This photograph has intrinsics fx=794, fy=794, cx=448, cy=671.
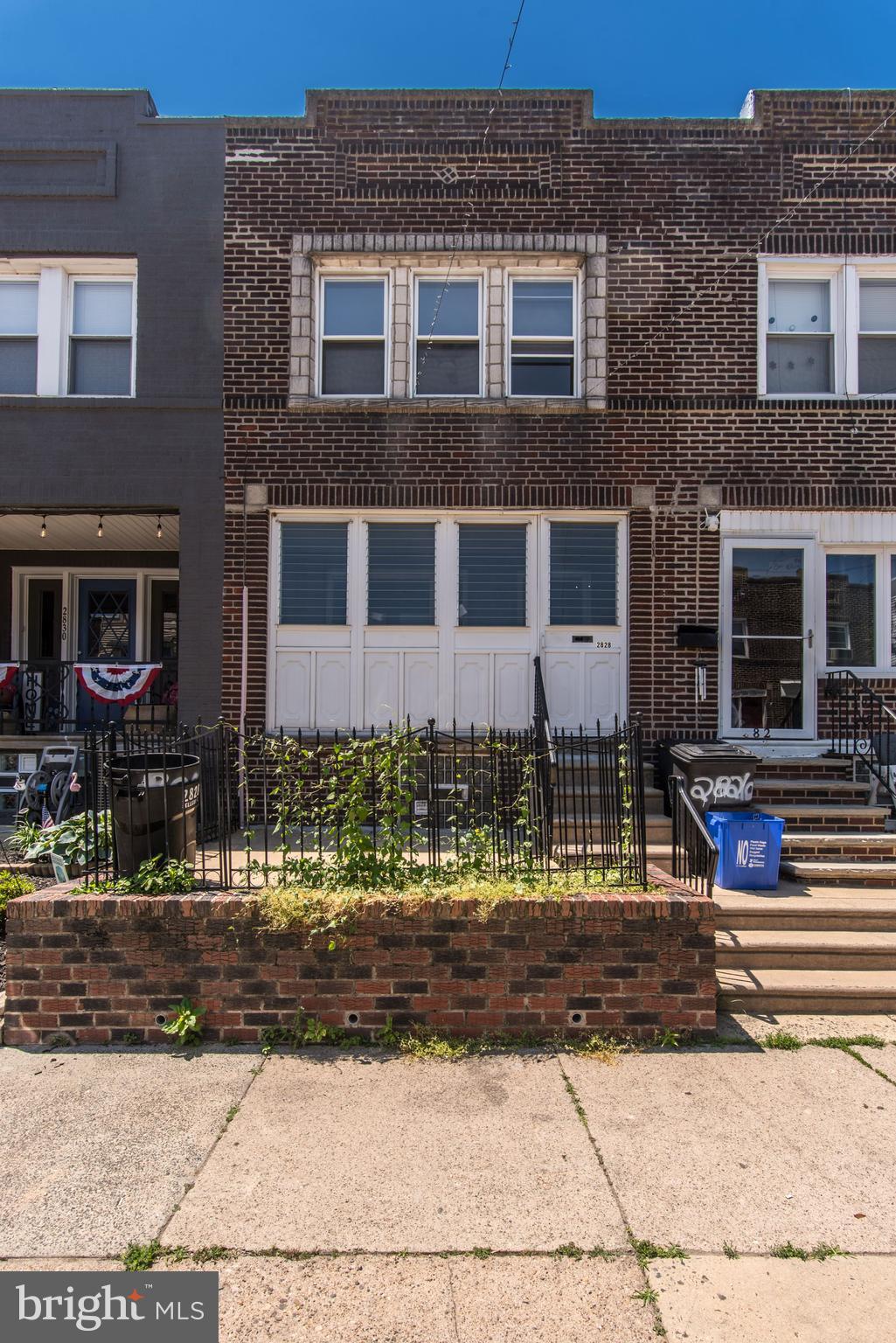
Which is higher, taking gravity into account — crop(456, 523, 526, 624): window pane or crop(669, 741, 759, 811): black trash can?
crop(456, 523, 526, 624): window pane

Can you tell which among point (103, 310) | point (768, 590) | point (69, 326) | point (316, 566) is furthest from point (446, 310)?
point (768, 590)

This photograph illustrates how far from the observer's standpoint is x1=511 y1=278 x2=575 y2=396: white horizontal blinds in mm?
8859

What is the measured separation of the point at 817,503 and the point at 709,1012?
19.8ft

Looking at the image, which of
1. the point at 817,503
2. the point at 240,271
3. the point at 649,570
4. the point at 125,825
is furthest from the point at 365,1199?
the point at 240,271

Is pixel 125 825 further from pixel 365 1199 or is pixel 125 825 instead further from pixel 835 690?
pixel 835 690

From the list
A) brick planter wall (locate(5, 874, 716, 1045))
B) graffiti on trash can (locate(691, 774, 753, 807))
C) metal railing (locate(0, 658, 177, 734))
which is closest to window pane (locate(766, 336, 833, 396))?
graffiti on trash can (locate(691, 774, 753, 807))

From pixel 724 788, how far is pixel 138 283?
811cm

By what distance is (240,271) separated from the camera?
28.5 ft

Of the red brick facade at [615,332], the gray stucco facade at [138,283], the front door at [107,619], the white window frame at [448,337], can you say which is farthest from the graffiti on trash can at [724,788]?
the front door at [107,619]

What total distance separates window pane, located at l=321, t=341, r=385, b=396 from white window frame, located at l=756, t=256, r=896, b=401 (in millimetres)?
4186

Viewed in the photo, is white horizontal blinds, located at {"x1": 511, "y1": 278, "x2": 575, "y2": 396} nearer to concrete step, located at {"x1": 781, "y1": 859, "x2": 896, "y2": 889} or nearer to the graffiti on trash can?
the graffiti on trash can

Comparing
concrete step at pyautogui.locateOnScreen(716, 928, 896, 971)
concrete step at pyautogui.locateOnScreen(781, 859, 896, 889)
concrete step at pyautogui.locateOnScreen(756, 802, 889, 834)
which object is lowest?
concrete step at pyautogui.locateOnScreen(716, 928, 896, 971)

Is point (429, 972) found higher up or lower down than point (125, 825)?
lower down

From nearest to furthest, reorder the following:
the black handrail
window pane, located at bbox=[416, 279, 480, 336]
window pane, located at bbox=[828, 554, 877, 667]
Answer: the black handrail → window pane, located at bbox=[828, 554, 877, 667] → window pane, located at bbox=[416, 279, 480, 336]
